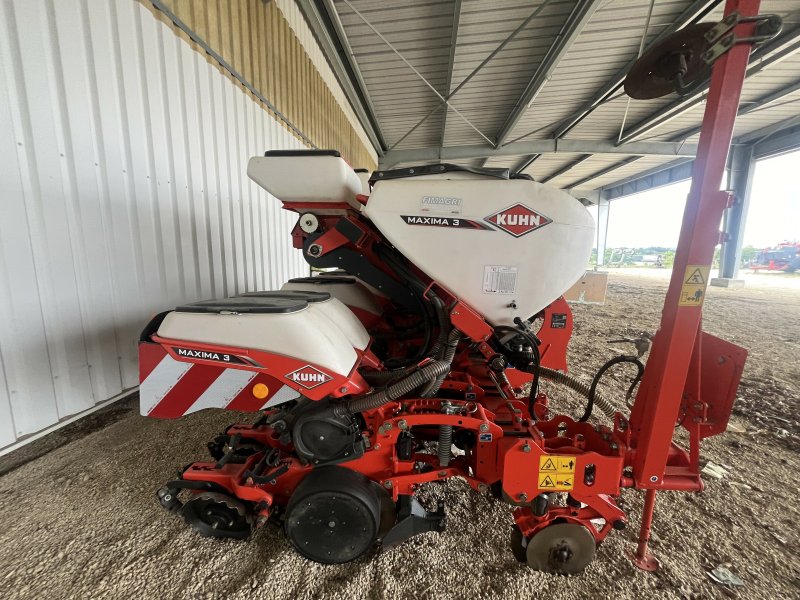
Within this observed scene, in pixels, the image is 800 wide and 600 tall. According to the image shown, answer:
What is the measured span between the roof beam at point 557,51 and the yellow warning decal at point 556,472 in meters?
5.47

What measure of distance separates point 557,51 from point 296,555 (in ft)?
23.0

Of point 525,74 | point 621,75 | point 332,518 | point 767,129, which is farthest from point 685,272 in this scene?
point 767,129

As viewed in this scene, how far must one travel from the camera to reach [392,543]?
1393 millimetres

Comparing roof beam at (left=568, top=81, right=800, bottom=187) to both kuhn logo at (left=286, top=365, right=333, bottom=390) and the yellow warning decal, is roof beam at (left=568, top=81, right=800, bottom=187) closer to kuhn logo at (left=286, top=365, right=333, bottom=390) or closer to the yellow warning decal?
the yellow warning decal

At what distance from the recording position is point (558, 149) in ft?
A: 31.1

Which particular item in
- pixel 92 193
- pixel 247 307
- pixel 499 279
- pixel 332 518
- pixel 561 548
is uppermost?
pixel 92 193

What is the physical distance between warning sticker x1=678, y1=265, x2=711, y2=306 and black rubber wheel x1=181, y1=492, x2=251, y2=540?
195 centimetres

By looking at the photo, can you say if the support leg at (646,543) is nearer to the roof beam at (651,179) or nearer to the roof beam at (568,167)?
the roof beam at (568,167)

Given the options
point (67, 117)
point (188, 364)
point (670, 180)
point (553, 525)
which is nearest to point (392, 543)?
point (553, 525)

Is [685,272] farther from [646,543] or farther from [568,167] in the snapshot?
[568,167]

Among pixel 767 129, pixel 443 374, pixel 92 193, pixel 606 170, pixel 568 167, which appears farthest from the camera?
pixel 606 170

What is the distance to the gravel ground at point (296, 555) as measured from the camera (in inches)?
50.6

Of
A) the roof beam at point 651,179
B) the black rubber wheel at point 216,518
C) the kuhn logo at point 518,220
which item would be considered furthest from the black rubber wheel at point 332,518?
the roof beam at point 651,179

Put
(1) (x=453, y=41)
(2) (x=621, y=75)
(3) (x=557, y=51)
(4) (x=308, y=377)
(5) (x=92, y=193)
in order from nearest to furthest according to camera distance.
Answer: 1. (4) (x=308, y=377)
2. (5) (x=92, y=193)
3. (1) (x=453, y=41)
4. (3) (x=557, y=51)
5. (2) (x=621, y=75)
